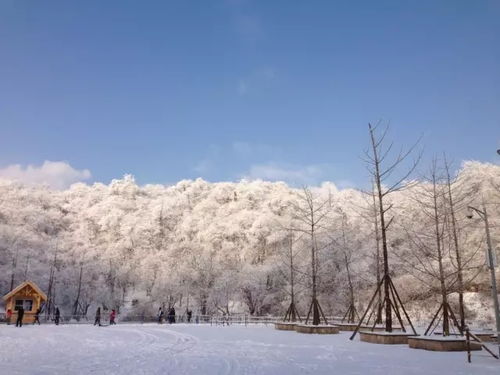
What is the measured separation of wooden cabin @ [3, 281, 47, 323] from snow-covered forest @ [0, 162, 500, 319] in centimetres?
1184

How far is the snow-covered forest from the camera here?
1601 inches

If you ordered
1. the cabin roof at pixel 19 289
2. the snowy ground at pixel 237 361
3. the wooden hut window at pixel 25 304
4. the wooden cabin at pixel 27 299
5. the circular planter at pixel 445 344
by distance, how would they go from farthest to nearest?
the wooden hut window at pixel 25 304
the wooden cabin at pixel 27 299
the cabin roof at pixel 19 289
the circular planter at pixel 445 344
the snowy ground at pixel 237 361

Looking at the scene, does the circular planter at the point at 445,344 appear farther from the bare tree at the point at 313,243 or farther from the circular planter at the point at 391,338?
the bare tree at the point at 313,243

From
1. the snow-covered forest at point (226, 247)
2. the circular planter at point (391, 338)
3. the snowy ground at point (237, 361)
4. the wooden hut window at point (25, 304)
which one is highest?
the snow-covered forest at point (226, 247)

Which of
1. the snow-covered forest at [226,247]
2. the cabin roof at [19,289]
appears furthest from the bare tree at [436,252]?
the cabin roof at [19,289]

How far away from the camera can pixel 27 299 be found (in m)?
35.9

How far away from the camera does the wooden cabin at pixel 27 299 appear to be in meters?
35.2

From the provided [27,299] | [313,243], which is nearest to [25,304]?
[27,299]

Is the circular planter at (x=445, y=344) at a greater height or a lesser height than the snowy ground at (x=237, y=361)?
greater

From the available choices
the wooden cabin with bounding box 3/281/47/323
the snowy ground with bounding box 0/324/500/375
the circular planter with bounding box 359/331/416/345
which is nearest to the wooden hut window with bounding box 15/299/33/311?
the wooden cabin with bounding box 3/281/47/323

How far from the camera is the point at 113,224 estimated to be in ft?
230

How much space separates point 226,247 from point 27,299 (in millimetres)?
27316

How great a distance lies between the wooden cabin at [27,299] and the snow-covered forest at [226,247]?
38.8 ft

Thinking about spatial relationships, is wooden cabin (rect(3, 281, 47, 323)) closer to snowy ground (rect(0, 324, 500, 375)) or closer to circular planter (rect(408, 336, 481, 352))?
snowy ground (rect(0, 324, 500, 375))
